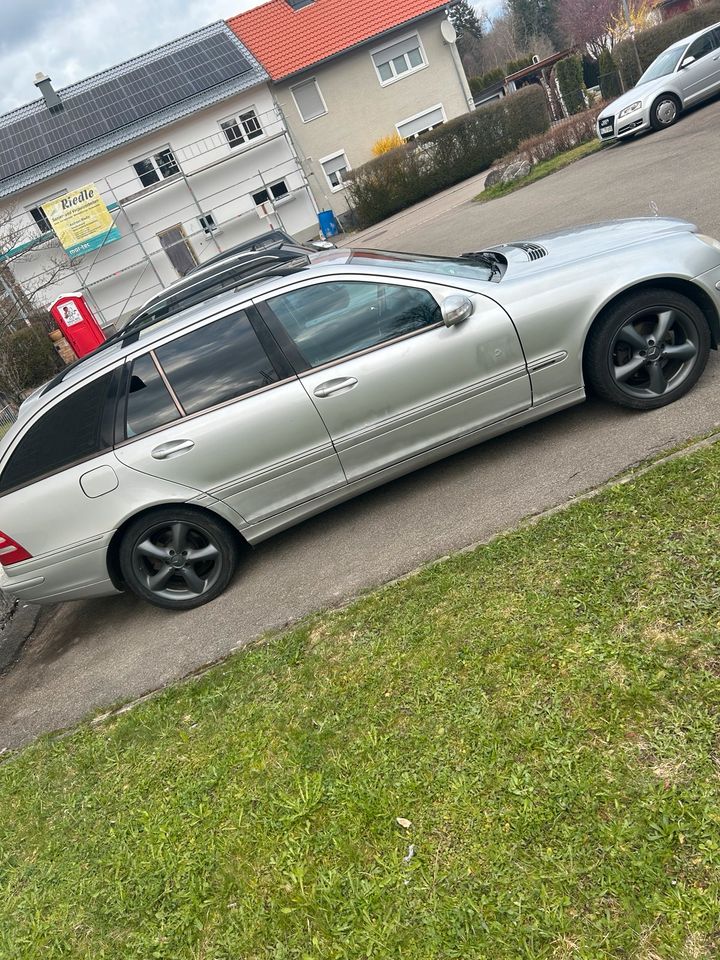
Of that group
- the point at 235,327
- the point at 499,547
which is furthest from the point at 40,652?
the point at 499,547

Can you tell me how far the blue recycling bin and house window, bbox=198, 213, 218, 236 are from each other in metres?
5.47

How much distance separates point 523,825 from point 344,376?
107 inches

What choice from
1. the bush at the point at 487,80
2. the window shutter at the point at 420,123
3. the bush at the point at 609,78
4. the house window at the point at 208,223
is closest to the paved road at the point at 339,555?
the bush at the point at 609,78

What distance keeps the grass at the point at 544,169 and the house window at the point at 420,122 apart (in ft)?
53.4

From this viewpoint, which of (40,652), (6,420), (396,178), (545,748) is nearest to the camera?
(545,748)

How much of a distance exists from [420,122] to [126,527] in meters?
32.8

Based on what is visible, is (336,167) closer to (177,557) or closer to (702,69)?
(702,69)

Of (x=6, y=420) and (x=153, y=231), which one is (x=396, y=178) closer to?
(x=153, y=231)

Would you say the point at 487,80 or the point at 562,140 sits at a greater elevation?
the point at 487,80

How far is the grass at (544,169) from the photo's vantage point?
53.6 ft

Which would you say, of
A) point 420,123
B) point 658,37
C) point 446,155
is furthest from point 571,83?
point 446,155

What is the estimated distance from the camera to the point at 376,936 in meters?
2.14

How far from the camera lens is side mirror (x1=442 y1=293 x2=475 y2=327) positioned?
13.6 ft

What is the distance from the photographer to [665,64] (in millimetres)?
15562
